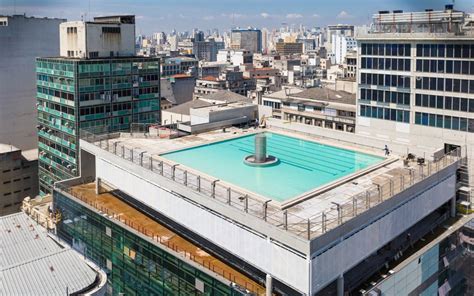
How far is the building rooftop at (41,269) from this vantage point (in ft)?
24.0

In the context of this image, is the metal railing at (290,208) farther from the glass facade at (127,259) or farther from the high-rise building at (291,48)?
the high-rise building at (291,48)

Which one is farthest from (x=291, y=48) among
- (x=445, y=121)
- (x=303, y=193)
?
(x=303, y=193)

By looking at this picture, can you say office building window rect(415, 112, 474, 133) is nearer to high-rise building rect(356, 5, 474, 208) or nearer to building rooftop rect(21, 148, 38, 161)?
high-rise building rect(356, 5, 474, 208)

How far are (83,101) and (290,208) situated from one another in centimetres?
1404

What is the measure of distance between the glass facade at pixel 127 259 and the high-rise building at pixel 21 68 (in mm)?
15361

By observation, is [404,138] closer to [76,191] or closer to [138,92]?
[76,191]

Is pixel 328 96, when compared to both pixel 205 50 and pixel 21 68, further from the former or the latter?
pixel 205 50

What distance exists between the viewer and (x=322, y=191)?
1157 cm

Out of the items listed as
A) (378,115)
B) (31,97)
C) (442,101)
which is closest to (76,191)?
(378,115)

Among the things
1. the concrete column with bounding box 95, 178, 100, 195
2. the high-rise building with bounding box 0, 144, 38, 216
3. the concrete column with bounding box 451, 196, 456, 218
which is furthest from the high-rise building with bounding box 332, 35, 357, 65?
the concrete column with bounding box 95, 178, 100, 195

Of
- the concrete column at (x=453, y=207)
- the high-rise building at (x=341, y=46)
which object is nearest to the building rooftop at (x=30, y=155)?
the concrete column at (x=453, y=207)

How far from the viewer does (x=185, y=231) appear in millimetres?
12648

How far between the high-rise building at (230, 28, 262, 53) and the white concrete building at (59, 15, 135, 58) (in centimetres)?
9787

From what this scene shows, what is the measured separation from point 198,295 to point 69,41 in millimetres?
16494
